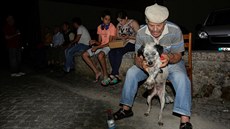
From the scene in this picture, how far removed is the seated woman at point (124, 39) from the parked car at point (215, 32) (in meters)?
2.66

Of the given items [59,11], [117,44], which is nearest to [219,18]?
[117,44]

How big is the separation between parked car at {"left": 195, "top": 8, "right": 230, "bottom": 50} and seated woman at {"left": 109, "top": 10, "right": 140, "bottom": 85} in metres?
2.66

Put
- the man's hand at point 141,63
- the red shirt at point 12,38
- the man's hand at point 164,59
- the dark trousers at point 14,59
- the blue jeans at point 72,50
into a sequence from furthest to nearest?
→ 1. the dark trousers at point 14,59
2. the red shirt at point 12,38
3. the blue jeans at point 72,50
4. the man's hand at point 141,63
5. the man's hand at point 164,59

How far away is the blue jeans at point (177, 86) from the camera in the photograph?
3.58 meters

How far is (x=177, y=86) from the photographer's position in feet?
12.0

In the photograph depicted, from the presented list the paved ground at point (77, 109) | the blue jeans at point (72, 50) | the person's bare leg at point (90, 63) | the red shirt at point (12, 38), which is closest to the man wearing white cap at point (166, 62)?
the paved ground at point (77, 109)

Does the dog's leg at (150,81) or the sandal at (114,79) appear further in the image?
the sandal at (114,79)

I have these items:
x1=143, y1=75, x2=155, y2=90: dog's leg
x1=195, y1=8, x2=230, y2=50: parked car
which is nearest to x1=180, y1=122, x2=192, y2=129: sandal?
x1=143, y1=75, x2=155, y2=90: dog's leg

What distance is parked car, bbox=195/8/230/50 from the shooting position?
24.3ft

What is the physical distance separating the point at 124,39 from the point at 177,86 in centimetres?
282

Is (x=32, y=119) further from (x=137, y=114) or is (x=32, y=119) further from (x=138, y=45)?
(x=138, y=45)

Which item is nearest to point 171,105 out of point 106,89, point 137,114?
point 137,114

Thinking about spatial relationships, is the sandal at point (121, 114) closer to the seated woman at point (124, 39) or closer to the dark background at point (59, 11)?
the seated woman at point (124, 39)

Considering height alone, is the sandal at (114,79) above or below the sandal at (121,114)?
above
